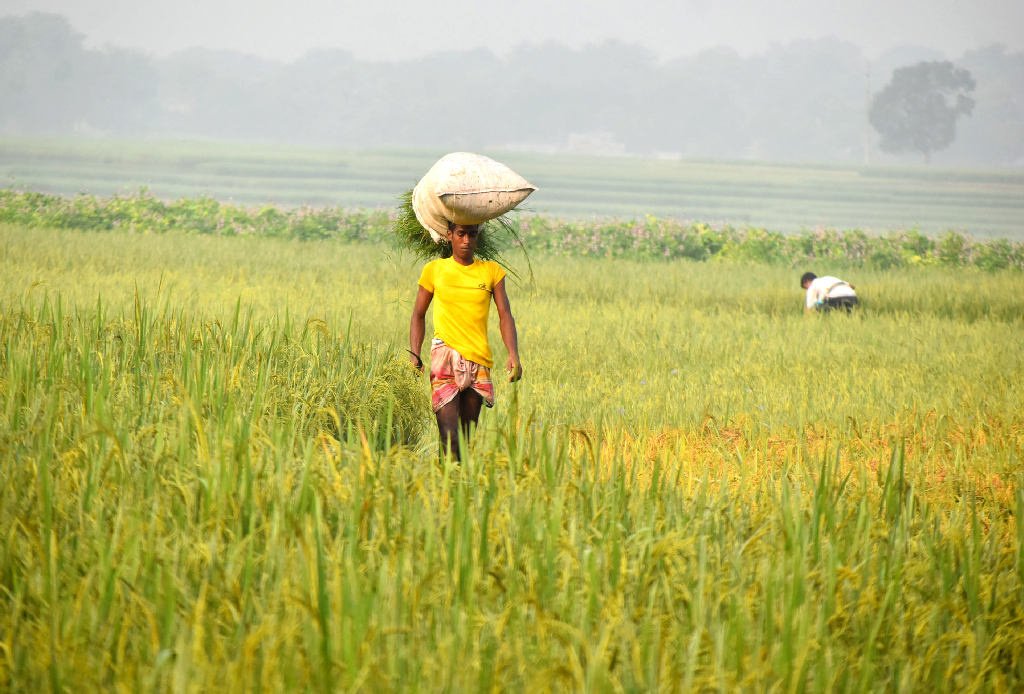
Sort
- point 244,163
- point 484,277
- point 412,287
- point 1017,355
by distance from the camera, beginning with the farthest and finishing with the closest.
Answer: point 244,163, point 412,287, point 1017,355, point 484,277

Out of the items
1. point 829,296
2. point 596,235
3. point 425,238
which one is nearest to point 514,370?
point 425,238

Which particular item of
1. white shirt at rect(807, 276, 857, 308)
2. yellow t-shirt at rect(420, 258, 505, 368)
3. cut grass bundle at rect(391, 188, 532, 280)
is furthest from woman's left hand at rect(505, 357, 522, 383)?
white shirt at rect(807, 276, 857, 308)

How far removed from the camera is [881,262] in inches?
711

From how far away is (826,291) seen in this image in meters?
10.0

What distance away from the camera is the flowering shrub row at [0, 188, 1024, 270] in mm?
18031

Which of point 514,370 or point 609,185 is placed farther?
point 609,185

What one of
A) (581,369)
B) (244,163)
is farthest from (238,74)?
(581,369)

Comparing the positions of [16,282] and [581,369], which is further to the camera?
[16,282]

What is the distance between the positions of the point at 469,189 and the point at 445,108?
107715 mm

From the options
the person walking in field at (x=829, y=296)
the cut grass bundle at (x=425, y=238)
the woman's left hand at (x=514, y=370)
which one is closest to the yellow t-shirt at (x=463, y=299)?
the woman's left hand at (x=514, y=370)

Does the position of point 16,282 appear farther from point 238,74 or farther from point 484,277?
point 238,74

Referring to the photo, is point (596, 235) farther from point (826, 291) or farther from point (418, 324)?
point (418, 324)

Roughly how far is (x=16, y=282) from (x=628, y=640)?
8.17 meters

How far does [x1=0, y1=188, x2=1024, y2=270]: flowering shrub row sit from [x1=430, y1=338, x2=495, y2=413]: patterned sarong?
14.0m
